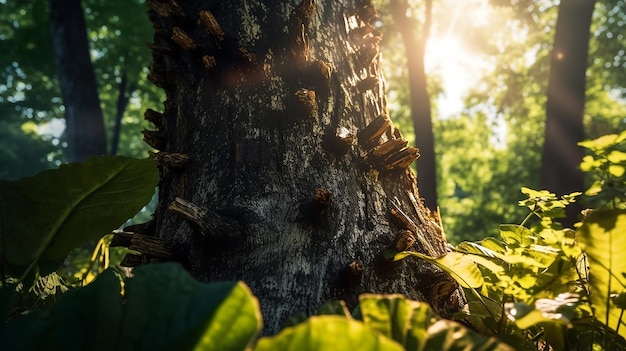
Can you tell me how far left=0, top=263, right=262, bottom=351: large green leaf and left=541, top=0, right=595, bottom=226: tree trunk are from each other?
7.94 metres

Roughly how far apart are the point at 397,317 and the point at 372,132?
973 mm

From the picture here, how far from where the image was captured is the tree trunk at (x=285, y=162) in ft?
4.13

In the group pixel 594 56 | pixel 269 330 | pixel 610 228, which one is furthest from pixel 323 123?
pixel 594 56

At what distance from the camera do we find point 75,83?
30.1ft

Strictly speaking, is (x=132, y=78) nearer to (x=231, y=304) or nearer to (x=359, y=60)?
(x=359, y=60)

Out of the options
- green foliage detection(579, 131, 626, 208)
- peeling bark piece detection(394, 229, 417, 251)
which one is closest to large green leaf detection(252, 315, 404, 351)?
green foliage detection(579, 131, 626, 208)

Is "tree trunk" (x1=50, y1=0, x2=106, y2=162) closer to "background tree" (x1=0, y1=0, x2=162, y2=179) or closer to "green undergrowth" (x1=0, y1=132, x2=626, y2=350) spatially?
"background tree" (x1=0, y1=0, x2=162, y2=179)

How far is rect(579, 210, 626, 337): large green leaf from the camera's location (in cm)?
90

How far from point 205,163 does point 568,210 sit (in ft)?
22.4

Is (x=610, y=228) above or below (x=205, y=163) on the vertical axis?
below

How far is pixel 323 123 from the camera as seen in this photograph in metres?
1.62

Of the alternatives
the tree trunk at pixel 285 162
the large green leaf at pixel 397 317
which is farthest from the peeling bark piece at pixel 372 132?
the large green leaf at pixel 397 317

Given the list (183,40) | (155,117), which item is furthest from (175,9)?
(155,117)

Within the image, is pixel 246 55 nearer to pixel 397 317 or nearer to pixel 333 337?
pixel 397 317
